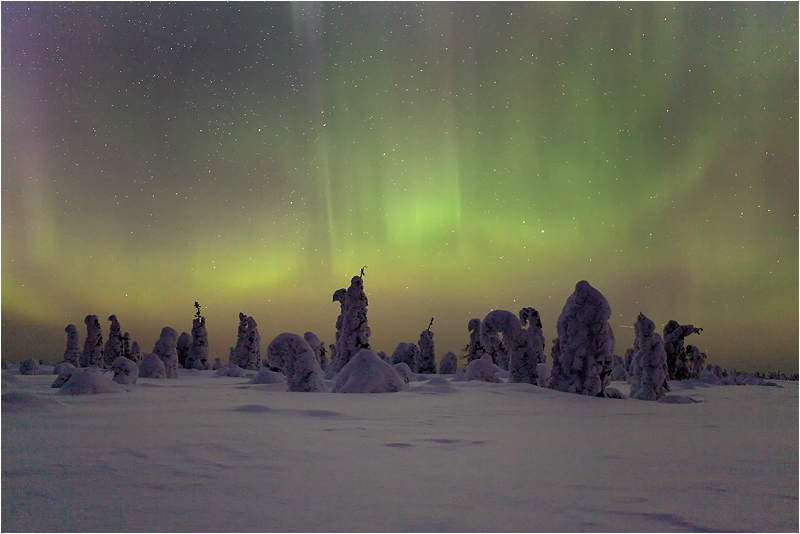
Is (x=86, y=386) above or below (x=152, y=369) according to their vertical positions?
above

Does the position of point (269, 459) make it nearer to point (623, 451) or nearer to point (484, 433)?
point (484, 433)

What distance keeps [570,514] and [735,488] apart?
232cm

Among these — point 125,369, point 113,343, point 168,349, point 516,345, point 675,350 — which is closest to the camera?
point 125,369

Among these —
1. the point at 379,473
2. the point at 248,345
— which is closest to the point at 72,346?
the point at 248,345

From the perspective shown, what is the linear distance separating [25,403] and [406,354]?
40194 mm

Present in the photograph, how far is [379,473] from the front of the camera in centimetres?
573

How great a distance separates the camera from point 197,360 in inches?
2010

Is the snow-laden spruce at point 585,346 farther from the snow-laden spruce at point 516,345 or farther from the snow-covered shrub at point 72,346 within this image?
the snow-covered shrub at point 72,346

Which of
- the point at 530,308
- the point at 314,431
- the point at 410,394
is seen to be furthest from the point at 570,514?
the point at 530,308

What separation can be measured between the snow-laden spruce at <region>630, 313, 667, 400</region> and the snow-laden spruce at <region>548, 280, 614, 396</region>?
8.40 feet

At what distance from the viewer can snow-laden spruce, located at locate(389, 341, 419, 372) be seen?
4928 centimetres

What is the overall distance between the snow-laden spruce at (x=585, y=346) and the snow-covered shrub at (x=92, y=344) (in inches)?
1932

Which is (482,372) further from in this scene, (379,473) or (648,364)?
(379,473)

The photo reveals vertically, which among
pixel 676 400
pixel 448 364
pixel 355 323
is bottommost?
pixel 448 364
